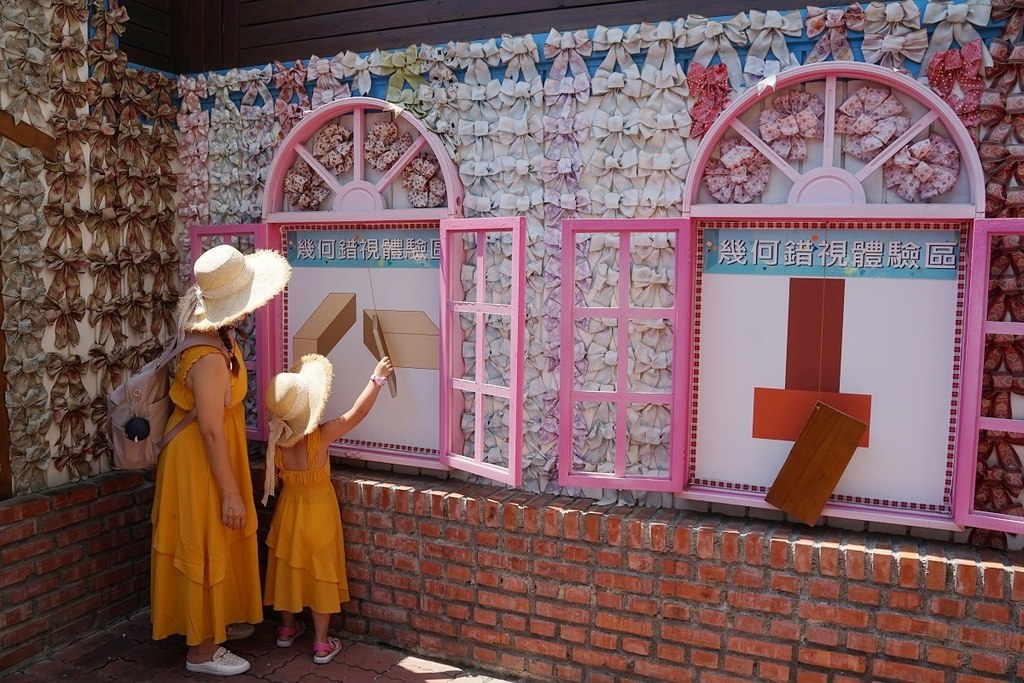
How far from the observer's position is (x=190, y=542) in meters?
3.49

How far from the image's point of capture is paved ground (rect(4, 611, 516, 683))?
359 cm

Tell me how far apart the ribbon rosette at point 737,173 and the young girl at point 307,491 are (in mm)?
1555

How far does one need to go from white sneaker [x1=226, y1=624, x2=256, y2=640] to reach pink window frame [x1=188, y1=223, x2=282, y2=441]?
888mm

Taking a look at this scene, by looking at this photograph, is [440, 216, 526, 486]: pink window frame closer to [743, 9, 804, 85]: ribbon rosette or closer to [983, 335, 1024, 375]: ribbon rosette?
[743, 9, 804, 85]: ribbon rosette

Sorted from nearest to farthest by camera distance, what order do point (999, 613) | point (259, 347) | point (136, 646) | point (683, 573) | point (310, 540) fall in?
point (999, 613) → point (683, 573) → point (310, 540) → point (136, 646) → point (259, 347)


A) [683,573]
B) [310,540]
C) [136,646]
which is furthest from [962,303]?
[136,646]

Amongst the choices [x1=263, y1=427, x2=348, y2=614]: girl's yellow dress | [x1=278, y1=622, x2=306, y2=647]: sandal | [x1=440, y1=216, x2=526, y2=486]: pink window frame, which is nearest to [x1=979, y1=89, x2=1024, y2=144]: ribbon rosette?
[x1=440, y1=216, x2=526, y2=486]: pink window frame

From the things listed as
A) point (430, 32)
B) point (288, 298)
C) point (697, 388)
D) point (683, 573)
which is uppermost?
point (430, 32)

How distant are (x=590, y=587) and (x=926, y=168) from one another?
6.71 ft

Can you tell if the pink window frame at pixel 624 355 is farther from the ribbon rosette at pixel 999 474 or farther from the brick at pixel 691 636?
the ribbon rosette at pixel 999 474

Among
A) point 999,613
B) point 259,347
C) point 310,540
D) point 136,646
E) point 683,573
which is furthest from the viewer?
point 259,347

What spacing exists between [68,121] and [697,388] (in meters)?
3.04

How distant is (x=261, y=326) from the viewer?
13.7 feet

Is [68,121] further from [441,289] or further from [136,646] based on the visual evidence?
[136,646]
